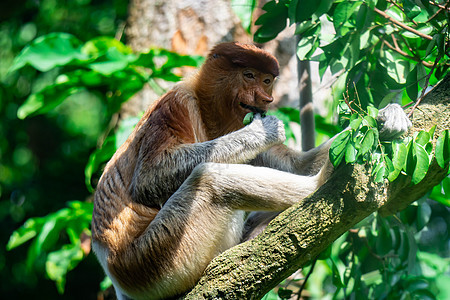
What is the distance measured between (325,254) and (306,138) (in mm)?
868

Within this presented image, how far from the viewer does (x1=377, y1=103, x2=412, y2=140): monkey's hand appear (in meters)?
2.34

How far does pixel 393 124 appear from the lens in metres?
2.35

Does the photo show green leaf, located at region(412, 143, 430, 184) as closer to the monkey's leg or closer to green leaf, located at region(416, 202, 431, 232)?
the monkey's leg

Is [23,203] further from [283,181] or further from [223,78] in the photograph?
[283,181]

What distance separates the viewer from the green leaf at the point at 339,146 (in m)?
2.22

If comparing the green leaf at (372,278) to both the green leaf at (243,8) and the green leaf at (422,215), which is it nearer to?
the green leaf at (422,215)

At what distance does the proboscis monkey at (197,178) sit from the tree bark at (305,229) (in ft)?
0.95

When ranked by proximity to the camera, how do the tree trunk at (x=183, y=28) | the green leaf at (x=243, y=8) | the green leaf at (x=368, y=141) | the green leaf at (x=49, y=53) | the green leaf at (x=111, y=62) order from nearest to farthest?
the green leaf at (x=368, y=141) < the green leaf at (x=243, y=8) < the green leaf at (x=111, y=62) < the green leaf at (x=49, y=53) < the tree trunk at (x=183, y=28)

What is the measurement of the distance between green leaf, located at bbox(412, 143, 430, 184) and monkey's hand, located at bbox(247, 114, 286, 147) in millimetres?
1079

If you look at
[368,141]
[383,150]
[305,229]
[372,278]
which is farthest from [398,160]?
[372,278]

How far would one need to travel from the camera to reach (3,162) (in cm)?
896

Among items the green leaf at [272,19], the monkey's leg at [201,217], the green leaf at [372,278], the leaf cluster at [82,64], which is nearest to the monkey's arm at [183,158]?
the monkey's leg at [201,217]

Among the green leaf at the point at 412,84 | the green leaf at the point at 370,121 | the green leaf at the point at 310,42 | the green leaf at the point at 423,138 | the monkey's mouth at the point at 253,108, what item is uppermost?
the green leaf at the point at 370,121

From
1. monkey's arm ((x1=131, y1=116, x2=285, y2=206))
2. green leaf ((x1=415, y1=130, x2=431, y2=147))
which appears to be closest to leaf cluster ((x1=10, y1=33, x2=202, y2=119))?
monkey's arm ((x1=131, y1=116, x2=285, y2=206))
